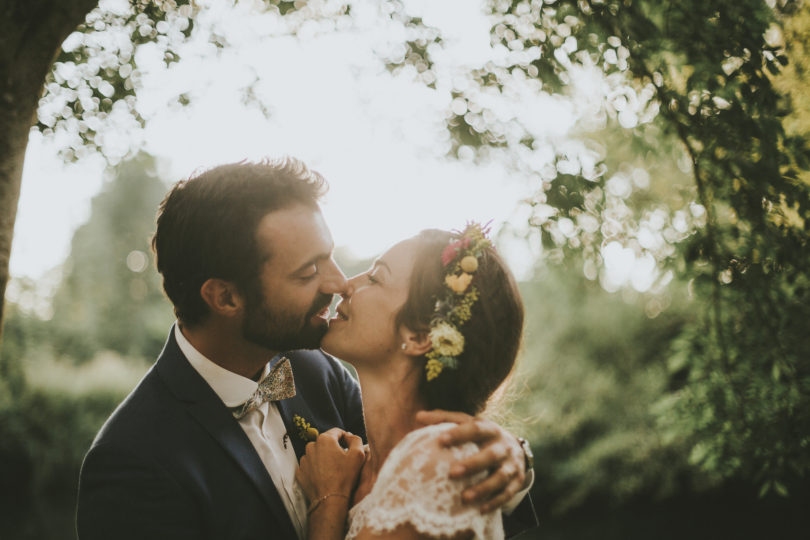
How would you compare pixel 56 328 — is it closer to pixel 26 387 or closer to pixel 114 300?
pixel 26 387

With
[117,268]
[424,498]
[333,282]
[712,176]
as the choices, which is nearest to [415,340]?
[333,282]

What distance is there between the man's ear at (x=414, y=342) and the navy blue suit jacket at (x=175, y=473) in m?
0.74

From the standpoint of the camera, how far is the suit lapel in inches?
93.3

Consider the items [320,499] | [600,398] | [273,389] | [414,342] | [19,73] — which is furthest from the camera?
[600,398]

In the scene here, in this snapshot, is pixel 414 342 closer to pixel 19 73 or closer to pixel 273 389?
pixel 273 389

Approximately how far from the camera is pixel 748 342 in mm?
3297

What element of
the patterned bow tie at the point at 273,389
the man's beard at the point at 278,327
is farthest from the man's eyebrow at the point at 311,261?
the patterned bow tie at the point at 273,389

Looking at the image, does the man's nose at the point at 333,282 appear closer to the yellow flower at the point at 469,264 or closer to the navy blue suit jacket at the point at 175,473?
the yellow flower at the point at 469,264

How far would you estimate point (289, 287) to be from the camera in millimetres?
2811

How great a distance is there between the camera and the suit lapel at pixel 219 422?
7.77 feet

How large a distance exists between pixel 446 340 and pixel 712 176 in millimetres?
1594

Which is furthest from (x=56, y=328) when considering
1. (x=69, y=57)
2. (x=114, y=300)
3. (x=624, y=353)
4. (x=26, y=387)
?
(x=69, y=57)

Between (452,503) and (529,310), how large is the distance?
11674 mm

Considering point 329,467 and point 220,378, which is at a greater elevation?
point 220,378
